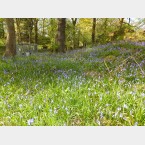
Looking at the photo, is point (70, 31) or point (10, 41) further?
point (70, 31)

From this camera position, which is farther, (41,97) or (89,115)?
(41,97)

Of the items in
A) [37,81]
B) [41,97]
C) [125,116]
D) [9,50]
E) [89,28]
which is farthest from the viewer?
[89,28]

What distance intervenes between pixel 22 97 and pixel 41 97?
1.38ft

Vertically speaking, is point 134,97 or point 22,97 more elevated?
point 134,97

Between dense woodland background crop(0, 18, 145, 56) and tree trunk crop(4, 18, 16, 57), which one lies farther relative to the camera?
dense woodland background crop(0, 18, 145, 56)

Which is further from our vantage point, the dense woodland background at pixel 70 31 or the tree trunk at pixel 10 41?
the dense woodland background at pixel 70 31

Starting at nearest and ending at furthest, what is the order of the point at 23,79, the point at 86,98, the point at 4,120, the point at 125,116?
1. the point at 125,116
2. the point at 4,120
3. the point at 86,98
4. the point at 23,79

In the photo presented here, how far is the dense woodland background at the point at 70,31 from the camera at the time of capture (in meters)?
16.5

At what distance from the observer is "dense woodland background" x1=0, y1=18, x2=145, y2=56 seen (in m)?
16.5

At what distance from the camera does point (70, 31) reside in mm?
24938

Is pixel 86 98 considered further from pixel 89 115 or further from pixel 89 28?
pixel 89 28

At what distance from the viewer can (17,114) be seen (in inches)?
145

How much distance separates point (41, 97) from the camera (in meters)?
4.23

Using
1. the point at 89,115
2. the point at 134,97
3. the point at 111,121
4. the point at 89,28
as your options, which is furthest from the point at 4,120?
the point at 89,28
